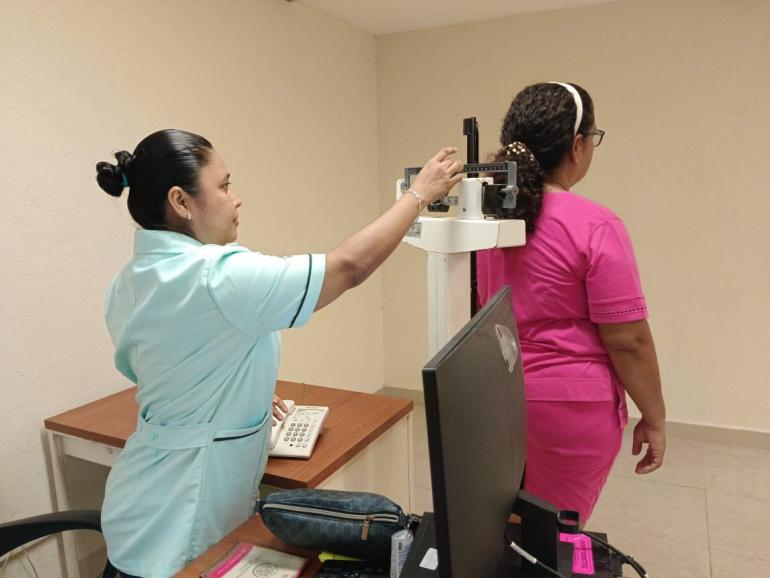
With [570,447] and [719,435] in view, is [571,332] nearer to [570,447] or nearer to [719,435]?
[570,447]

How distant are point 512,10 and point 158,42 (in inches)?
72.1

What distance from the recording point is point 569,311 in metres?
1.35

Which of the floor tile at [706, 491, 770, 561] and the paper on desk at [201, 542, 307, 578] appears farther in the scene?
the floor tile at [706, 491, 770, 561]

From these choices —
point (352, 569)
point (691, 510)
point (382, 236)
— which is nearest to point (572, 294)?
point (382, 236)

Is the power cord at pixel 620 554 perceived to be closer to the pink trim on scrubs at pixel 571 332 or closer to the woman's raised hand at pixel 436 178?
the pink trim on scrubs at pixel 571 332

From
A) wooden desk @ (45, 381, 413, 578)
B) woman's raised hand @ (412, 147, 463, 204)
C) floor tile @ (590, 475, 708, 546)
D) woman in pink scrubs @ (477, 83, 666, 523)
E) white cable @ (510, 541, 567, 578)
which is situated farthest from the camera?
floor tile @ (590, 475, 708, 546)

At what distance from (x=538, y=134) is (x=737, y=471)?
223cm

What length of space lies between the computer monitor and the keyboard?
0.28 metres

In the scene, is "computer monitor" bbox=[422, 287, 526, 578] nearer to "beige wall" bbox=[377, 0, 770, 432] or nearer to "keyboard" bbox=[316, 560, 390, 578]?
"keyboard" bbox=[316, 560, 390, 578]

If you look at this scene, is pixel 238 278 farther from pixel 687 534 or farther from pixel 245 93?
pixel 687 534

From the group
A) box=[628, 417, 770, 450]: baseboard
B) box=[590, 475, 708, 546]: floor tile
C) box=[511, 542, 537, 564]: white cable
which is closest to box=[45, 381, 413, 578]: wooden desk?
box=[511, 542, 537, 564]: white cable

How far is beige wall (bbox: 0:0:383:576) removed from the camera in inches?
65.1

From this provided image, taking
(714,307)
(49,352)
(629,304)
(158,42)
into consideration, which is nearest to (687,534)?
(714,307)

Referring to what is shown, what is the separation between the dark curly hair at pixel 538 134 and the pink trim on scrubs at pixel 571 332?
0.17ft
